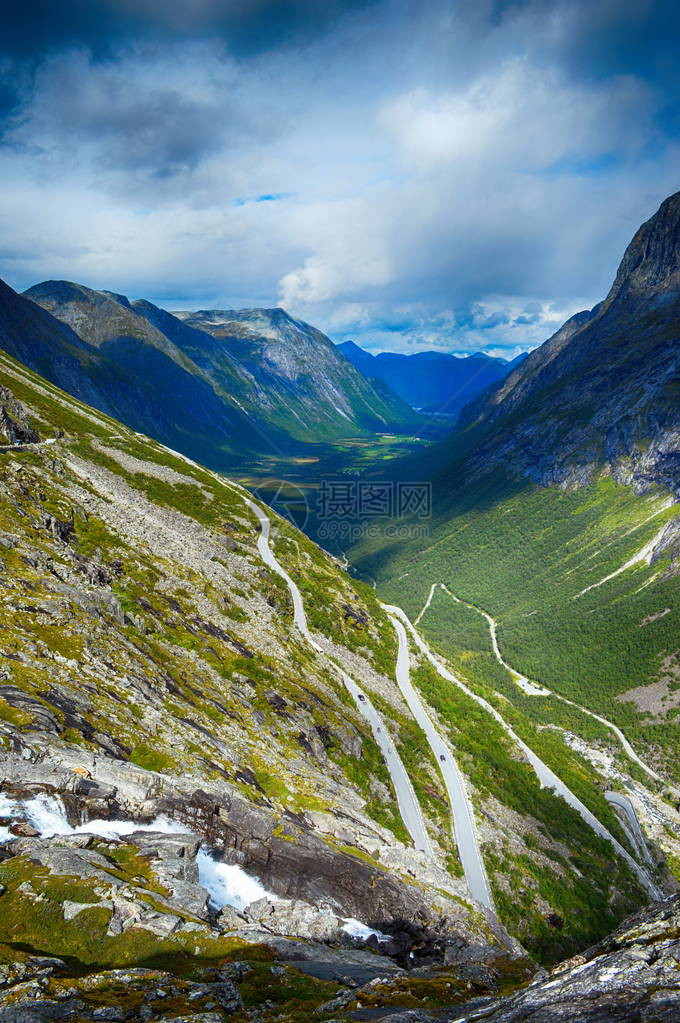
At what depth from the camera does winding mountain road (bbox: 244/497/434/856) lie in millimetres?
52225

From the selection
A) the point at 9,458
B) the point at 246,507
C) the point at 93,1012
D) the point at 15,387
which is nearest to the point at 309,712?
the point at 93,1012

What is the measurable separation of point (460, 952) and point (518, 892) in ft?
71.8

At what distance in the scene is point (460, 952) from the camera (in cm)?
3334

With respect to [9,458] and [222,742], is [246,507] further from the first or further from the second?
[222,742]

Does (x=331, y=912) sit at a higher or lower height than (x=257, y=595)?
lower

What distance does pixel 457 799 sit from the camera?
2368 inches

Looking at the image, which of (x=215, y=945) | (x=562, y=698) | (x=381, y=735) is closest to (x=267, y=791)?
(x=215, y=945)

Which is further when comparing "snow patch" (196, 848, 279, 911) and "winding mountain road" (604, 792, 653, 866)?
"winding mountain road" (604, 792, 653, 866)

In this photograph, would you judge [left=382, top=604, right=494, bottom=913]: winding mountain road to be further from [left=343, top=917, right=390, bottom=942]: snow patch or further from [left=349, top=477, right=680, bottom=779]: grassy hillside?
[left=349, top=477, right=680, bottom=779]: grassy hillside

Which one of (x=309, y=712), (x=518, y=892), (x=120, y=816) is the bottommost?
(x=518, y=892)

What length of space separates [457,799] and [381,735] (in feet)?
36.7

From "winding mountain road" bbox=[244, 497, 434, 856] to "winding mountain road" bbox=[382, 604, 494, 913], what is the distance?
500cm

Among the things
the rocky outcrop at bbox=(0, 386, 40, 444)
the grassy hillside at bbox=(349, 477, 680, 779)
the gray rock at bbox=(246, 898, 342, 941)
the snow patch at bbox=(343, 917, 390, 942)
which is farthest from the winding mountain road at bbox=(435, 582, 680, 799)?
the rocky outcrop at bbox=(0, 386, 40, 444)

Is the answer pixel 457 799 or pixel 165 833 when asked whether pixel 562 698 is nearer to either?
pixel 457 799
